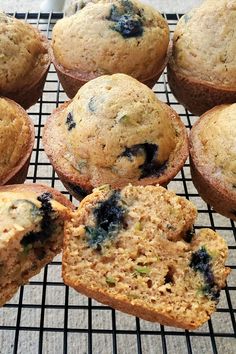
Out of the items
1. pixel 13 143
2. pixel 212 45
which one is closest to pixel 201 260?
pixel 13 143

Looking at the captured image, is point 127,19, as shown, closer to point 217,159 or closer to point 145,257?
point 217,159

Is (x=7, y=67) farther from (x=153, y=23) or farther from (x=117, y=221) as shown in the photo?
(x=117, y=221)

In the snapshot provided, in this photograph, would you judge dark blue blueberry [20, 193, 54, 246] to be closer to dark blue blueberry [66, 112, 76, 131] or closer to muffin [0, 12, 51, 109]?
dark blue blueberry [66, 112, 76, 131]

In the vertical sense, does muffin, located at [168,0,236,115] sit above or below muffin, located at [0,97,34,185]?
above

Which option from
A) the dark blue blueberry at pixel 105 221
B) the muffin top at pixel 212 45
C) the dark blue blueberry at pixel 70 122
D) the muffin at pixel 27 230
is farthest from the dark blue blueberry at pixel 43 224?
the muffin top at pixel 212 45

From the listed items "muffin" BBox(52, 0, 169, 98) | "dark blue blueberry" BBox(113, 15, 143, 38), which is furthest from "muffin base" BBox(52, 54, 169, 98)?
"dark blue blueberry" BBox(113, 15, 143, 38)

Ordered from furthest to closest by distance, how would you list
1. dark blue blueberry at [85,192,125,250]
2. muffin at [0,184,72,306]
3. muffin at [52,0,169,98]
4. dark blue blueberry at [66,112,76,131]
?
1. muffin at [52,0,169,98]
2. dark blue blueberry at [66,112,76,131]
3. dark blue blueberry at [85,192,125,250]
4. muffin at [0,184,72,306]

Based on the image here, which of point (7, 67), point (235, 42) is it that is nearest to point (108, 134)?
point (7, 67)
